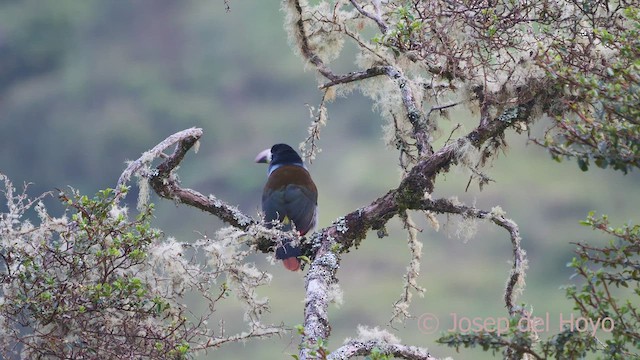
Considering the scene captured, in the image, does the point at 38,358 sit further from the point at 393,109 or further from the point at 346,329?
the point at 346,329

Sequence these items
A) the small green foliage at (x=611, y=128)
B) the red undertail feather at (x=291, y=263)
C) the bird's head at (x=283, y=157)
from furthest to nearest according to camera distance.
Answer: the bird's head at (x=283, y=157) < the red undertail feather at (x=291, y=263) < the small green foliage at (x=611, y=128)

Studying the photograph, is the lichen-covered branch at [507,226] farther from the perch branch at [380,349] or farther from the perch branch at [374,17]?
the perch branch at [374,17]

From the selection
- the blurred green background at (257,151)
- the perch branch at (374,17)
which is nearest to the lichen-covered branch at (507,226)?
the perch branch at (374,17)

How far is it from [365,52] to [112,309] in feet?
4.44

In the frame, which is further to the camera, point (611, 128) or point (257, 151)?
point (257, 151)

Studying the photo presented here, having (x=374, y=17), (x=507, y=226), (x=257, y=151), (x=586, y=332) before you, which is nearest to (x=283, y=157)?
(x=374, y=17)

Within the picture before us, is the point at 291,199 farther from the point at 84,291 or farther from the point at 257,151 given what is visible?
the point at 257,151

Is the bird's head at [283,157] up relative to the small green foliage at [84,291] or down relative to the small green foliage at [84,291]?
up

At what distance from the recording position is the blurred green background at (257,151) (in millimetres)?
12492

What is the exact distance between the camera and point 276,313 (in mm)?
11242

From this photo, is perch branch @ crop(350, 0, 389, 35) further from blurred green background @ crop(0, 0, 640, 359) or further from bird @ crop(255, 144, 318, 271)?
blurred green background @ crop(0, 0, 640, 359)

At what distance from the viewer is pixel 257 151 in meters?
15.8

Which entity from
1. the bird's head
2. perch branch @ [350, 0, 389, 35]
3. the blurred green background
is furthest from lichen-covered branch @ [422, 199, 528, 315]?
the blurred green background

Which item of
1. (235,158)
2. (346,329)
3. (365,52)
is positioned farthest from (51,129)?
(365,52)
